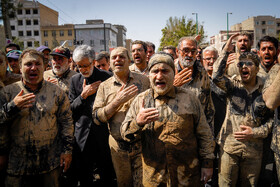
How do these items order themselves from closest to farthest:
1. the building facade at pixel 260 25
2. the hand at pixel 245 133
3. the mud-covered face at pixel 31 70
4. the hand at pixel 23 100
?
the hand at pixel 23 100 < the mud-covered face at pixel 31 70 < the hand at pixel 245 133 < the building facade at pixel 260 25

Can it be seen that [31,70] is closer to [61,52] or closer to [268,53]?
[61,52]

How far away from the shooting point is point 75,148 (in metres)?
3.91

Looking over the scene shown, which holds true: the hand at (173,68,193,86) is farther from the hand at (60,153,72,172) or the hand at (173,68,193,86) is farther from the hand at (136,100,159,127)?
the hand at (60,153,72,172)

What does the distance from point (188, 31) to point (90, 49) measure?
23.6 meters

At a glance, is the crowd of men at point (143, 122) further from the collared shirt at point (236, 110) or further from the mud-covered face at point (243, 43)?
the mud-covered face at point (243, 43)

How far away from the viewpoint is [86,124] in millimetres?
3832

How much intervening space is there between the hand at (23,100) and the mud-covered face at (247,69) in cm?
286

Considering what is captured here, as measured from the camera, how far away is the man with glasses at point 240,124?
319 centimetres

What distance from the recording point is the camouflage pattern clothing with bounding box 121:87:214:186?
7.81ft

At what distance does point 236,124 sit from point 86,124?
2.40 m

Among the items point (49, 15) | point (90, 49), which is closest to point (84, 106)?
point (90, 49)

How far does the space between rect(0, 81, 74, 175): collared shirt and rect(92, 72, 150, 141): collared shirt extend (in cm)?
59

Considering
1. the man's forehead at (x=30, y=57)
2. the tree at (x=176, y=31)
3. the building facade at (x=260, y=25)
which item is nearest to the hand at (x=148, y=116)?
the man's forehead at (x=30, y=57)

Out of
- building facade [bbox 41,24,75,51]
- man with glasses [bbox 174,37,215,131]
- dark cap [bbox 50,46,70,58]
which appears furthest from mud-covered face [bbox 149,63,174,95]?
building facade [bbox 41,24,75,51]
